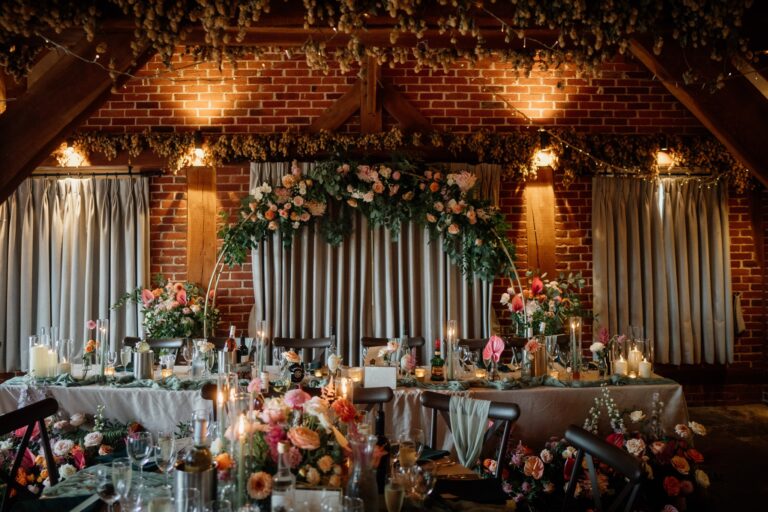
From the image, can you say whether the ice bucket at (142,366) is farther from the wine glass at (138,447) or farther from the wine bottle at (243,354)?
the wine glass at (138,447)

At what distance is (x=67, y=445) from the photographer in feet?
13.0

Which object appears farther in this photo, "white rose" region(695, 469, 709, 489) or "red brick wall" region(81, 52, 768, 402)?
"red brick wall" region(81, 52, 768, 402)

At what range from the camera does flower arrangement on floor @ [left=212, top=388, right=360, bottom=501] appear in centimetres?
208

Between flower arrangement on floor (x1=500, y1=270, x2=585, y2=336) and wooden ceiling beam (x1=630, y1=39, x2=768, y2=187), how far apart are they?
81.3 inches

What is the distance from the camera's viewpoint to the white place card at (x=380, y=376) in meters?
4.30

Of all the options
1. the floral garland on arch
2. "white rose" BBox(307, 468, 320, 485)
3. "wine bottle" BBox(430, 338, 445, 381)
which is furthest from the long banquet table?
"white rose" BBox(307, 468, 320, 485)

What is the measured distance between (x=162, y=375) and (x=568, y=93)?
186 inches

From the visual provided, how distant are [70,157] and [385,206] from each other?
10.2 ft

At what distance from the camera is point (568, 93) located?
666 centimetres

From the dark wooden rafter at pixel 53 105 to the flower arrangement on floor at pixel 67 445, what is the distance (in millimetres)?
1537

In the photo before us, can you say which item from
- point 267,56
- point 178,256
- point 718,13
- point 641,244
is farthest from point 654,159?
point 178,256

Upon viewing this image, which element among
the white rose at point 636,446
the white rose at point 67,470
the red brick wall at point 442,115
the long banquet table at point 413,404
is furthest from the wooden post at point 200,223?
the white rose at point 636,446

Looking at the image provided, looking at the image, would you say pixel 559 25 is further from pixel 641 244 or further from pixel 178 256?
pixel 178 256

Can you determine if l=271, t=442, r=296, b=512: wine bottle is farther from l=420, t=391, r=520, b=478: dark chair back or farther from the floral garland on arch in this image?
the floral garland on arch
